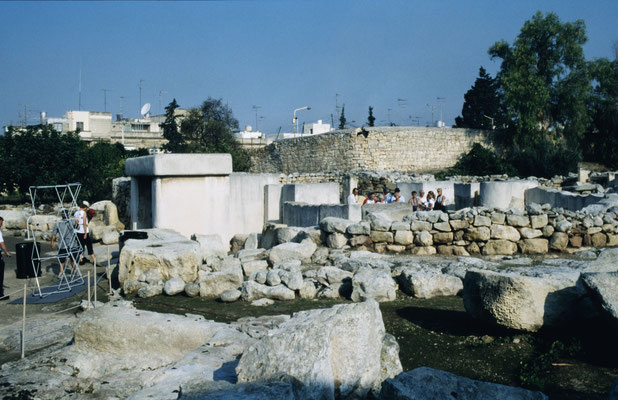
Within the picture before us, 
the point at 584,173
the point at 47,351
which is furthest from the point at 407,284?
the point at 584,173

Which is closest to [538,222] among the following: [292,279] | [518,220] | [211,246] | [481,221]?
[518,220]

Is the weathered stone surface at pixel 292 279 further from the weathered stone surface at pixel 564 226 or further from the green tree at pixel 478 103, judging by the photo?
the green tree at pixel 478 103

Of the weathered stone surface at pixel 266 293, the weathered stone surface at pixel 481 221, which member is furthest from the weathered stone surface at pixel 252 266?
the weathered stone surface at pixel 481 221

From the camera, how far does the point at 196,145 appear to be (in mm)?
42406

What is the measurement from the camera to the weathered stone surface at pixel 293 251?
9.11 metres

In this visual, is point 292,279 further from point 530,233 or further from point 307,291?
point 530,233

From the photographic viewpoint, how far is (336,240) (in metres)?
9.89

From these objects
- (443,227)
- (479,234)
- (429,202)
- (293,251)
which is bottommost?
(293,251)

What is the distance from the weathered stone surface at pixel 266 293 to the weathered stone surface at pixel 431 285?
61.6 inches

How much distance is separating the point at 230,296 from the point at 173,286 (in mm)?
1002

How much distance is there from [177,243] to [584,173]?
56.5 feet

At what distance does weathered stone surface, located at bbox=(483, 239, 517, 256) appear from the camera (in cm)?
986

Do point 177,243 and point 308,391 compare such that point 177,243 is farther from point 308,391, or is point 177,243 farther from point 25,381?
point 308,391

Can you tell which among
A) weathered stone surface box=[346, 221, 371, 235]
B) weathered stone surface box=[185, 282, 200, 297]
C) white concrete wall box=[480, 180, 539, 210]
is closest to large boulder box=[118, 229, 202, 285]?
weathered stone surface box=[185, 282, 200, 297]
